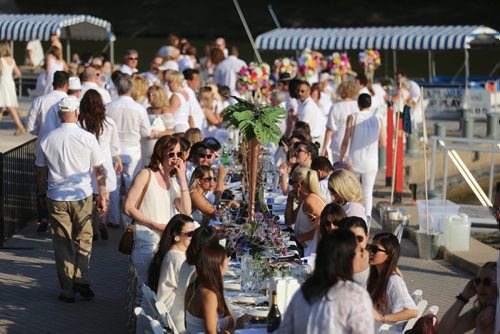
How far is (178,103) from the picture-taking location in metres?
14.1

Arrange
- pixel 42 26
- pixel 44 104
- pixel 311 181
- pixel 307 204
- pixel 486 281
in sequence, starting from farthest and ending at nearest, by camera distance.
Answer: pixel 42 26 → pixel 44 104 → pixel 311 181 → pixel 307 204 → pixel 486 281

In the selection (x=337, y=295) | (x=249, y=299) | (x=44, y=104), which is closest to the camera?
(x=337, y=295)

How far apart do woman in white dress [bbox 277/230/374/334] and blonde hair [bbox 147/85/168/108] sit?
27.1ft

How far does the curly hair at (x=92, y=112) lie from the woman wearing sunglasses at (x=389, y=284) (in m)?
4.66

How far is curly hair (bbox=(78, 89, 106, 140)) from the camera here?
10.8 m

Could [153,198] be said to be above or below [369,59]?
below

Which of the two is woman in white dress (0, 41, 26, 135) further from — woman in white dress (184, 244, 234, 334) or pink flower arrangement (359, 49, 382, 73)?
woman in white dress (184, 244, 234, 334)

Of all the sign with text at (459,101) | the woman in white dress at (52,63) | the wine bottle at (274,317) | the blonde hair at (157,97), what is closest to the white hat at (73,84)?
the blonde hair at (157,97)

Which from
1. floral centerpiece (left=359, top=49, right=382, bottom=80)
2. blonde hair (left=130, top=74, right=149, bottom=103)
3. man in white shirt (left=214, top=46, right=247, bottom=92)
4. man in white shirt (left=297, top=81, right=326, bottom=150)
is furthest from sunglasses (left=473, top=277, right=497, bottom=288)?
floral centerpiece (left=359, top=49, right=382, bottom=80)

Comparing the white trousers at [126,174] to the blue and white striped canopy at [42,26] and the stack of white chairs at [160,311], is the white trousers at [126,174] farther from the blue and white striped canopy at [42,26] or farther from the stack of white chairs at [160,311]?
the blue and white striped canopy at [42,26]

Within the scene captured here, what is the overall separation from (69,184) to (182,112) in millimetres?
5081

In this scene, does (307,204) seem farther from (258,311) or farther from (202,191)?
(258,311)

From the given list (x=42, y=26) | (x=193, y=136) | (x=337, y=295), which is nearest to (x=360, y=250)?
(x=337, y=295)

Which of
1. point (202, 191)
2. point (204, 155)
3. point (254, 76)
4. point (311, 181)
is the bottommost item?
point (202, 191)
